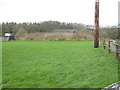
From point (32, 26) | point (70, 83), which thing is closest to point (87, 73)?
point (70, 83)

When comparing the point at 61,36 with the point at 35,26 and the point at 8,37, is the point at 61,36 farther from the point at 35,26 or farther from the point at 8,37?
the point at 8,37

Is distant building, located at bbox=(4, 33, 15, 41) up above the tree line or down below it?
below

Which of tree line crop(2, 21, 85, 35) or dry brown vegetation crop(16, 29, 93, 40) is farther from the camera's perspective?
tree line crop(2, 21, 85, 35)

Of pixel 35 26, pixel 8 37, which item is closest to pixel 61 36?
pixel 35 26

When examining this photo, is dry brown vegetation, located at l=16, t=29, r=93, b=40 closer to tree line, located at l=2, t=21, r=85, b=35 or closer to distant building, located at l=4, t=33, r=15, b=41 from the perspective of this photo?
distant building, located at l=4, t=33, r=15, b=41

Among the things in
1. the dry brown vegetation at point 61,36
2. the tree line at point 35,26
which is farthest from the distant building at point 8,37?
the tree line at point 35,26

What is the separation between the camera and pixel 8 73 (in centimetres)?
331

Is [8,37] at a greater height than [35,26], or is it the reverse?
[35,26]

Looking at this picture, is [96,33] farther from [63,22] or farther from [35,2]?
[63,22]

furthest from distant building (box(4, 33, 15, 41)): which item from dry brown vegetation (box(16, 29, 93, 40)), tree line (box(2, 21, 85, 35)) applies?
tree line (box(2, 21, 85, 35))

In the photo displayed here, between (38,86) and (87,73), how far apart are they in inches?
46.6

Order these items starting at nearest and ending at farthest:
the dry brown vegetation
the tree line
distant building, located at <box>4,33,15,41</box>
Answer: the dry brown vegetation, distant building, located at <box>4,33,15,41</box>, the tree line

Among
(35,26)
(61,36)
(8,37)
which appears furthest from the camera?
(35,26)

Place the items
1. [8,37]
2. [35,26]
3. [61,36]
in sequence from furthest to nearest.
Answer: [35,26] → [8,37] → [61,36]
